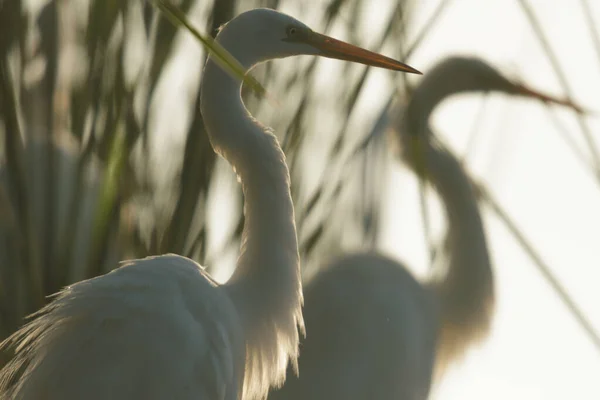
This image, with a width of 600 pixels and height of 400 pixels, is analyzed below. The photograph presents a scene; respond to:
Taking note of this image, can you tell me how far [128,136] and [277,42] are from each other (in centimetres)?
39

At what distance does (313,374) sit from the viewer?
2262 millimetres

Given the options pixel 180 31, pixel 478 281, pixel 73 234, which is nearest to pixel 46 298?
pixel 73 234

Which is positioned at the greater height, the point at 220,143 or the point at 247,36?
the point at 247,36

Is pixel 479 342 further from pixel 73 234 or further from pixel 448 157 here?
pixel 73 234

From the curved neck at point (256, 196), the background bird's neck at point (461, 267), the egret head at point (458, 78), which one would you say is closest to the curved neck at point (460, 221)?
the background bird's neck at point (461, 267)

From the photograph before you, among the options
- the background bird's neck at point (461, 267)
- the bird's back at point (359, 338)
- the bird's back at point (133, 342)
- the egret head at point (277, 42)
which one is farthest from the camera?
the background bird's neck at point (461, 267)

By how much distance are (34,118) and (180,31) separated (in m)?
0.28

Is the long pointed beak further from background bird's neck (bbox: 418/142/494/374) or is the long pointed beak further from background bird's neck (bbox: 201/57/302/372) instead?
background bird's neck (bbox: 418/142/494/374)

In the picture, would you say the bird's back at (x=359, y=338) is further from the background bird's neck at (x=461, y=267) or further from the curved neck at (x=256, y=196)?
the curved neck at (x=256, y=196)

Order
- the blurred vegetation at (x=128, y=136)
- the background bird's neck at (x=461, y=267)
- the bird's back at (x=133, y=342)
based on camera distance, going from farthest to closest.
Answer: the background bird's neck at (x=461, y=267)
the bird's back at (x=133, y=342)
the blurred vegetation at (x=128, y=136)

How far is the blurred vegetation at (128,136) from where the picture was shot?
133cm

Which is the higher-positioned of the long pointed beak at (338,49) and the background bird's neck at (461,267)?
the long pointed beak at (338,49)

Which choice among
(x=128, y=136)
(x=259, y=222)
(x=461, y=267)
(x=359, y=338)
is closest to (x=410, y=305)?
(x=359, y=338)

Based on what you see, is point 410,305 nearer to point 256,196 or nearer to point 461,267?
point 461,267
